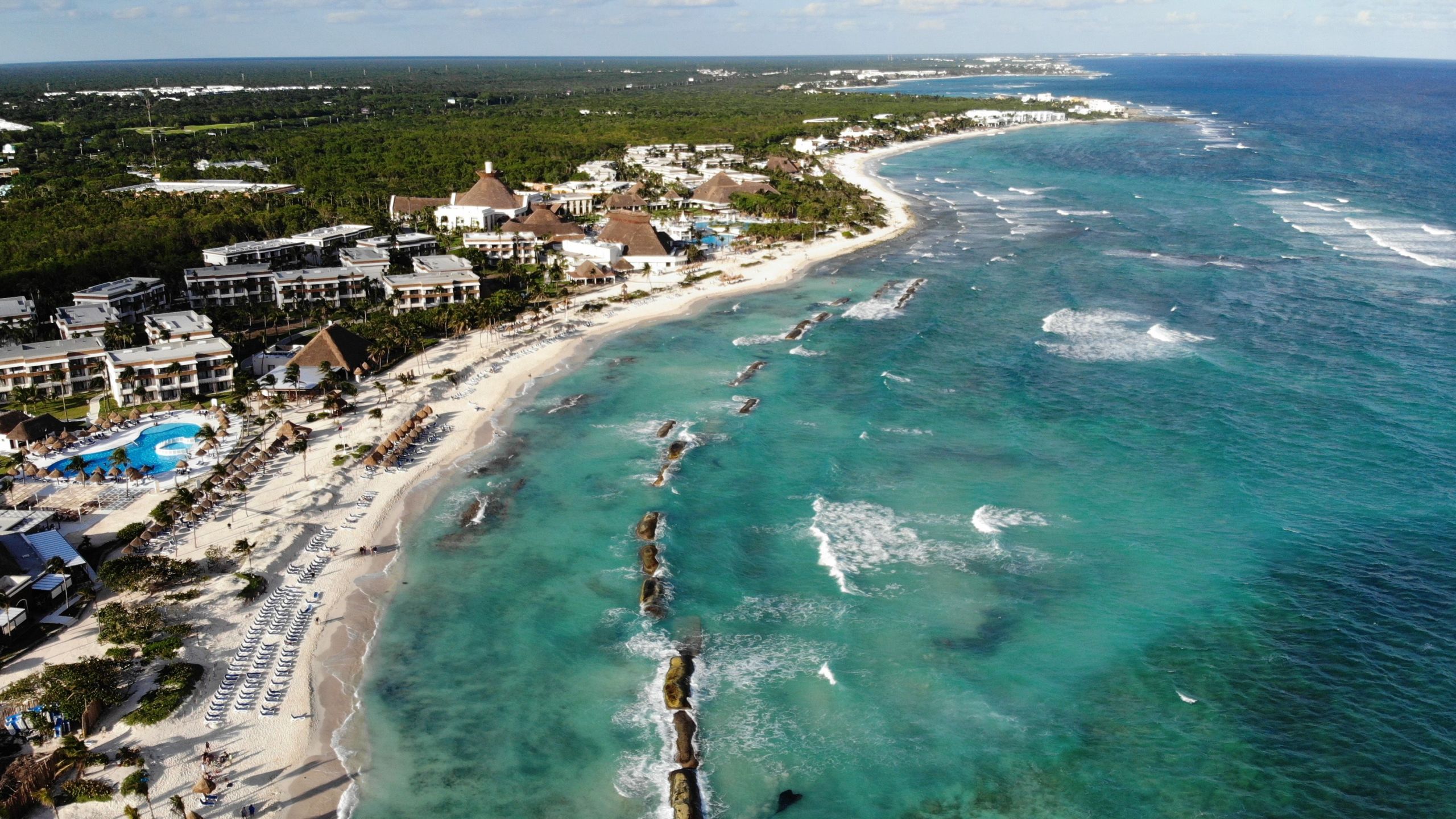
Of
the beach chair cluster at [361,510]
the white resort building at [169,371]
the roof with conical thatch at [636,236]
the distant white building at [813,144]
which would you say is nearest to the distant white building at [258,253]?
the white resort building at [169,371]

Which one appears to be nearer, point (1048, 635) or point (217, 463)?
point (1048, 635)

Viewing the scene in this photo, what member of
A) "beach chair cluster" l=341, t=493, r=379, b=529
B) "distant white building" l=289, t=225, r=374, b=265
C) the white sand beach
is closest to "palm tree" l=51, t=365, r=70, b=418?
the white sand beach

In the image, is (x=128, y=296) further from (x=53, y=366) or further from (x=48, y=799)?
(x=48, y=799)

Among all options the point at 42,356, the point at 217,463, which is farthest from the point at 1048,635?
the point at 42,356

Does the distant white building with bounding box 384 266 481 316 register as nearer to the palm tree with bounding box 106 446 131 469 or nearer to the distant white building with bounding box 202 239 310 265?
the distant white building with bounding box 202 239 310 265

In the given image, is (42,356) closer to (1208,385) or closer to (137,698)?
(137,698)

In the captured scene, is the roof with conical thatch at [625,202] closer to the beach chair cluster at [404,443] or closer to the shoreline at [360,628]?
the shoreline at [360,628]

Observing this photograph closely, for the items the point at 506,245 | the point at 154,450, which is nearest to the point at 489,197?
the point at 506,245
